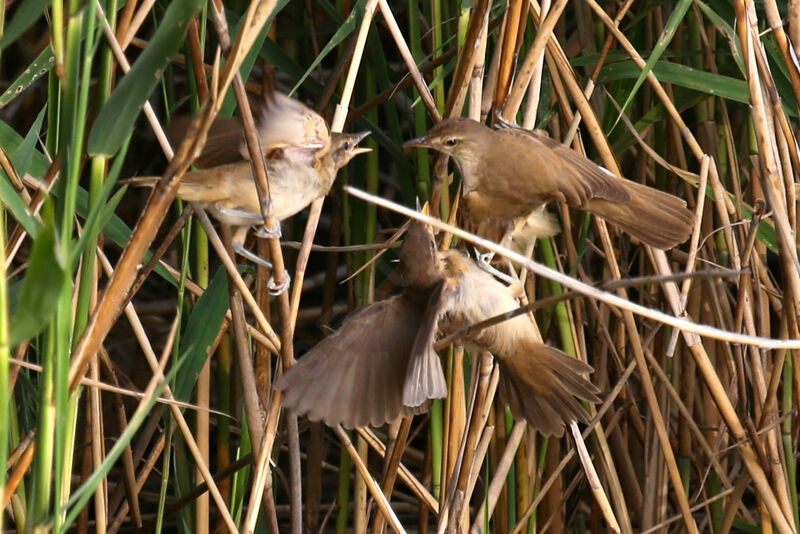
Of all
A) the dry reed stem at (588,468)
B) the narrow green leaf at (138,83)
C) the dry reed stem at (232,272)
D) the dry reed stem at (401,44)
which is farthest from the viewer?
the dry reed stem at (588,468)

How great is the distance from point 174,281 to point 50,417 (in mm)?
771

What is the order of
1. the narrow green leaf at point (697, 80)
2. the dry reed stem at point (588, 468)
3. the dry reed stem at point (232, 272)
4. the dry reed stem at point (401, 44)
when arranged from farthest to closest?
the narrow green leaf at point (697, 80)
the dry reed stem at point (588, 468)
the dry reed stem at point (401, 44)
the dry reed stem at point (232, 272)

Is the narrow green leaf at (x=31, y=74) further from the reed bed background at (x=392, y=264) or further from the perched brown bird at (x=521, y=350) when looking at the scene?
the perched brown bird at (x=521, y=350)

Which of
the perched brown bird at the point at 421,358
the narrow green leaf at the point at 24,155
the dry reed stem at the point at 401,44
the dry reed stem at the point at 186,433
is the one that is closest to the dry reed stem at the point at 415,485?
the perched brown bird at the point at 421,358

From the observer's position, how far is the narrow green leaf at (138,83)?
39.6 inches

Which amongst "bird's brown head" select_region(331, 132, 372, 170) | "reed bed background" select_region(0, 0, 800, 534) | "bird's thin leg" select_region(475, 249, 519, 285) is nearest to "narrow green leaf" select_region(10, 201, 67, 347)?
"reed bed background" select_region(0, 0, 800, 534)

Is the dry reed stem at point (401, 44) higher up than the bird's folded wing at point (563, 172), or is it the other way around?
the dry reed stem at point (401, 44)

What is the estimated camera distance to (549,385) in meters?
1.82

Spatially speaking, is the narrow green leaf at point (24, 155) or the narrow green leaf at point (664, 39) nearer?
the narrow green leaf at point (24, 155)

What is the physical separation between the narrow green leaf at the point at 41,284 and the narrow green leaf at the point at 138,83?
159 mm

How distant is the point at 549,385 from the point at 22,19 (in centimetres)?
113

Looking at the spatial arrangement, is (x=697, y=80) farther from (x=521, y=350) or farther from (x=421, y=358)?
(x=421, y=358)

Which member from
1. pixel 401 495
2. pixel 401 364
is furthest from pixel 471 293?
pixel 401 495

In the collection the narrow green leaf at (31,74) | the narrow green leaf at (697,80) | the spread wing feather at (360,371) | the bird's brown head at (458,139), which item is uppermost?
the narrow green leaf at (31,74)
